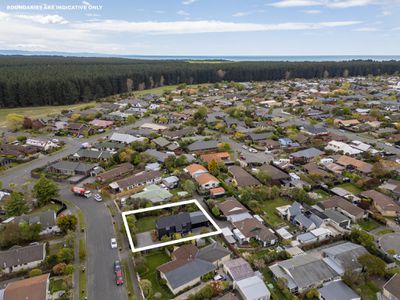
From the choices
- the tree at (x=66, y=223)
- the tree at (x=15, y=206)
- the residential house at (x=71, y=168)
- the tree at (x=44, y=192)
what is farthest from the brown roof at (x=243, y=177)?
the tree at (x=15, y=206)

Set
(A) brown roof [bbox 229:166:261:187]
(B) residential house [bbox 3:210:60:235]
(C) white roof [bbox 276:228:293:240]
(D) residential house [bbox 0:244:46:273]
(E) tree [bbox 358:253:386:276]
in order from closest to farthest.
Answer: (E) tree [bbox 358:253:386:276] < (D) residential house [bbox 0:244:46:273] < (C) white roof [bbox 276:228:293:240] < (B) residential house [bbox 3:210:60:235] < (A) brown roof [bbox 229:166:261:187]

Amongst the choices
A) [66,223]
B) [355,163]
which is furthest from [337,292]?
[355,163]

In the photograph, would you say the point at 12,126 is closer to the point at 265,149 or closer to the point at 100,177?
the point at 100,177

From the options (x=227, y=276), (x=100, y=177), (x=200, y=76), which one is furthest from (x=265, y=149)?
(x=200, y=76)

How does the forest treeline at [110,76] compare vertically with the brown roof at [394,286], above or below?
above

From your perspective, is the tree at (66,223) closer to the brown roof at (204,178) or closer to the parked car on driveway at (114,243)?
the parked car on driveway at (114,243)

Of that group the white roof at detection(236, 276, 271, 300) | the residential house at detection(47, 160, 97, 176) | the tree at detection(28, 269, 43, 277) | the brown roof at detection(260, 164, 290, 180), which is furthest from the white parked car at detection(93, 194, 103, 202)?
the brown roof at detection(260, 164, 290, 180)

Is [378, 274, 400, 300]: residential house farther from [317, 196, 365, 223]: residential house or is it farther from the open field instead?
the open field
